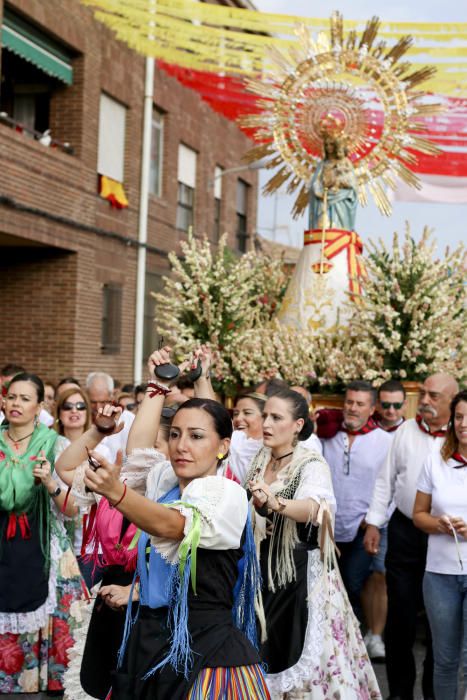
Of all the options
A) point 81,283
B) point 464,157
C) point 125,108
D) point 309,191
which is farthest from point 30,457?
point 125,108

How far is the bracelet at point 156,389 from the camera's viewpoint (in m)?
4.20

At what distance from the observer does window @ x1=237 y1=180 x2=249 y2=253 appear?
25734 mm

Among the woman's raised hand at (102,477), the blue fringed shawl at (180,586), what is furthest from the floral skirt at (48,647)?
the woman's raised hand at (102,477)

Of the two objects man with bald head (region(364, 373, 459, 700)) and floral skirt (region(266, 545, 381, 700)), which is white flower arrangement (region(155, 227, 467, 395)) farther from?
floral skirt (region(266, 545, 381, 700))

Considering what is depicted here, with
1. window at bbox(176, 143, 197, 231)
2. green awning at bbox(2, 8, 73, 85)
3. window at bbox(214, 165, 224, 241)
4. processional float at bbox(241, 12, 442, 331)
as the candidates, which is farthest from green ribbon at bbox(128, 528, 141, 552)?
window at bbox(214, 165, 224, 241)

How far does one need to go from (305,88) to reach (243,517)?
7.98 metres

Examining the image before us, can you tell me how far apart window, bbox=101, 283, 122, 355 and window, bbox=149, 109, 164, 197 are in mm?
3175

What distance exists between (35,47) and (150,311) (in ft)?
20.0

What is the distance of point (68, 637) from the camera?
579 centimetres

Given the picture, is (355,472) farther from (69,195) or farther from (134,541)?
(69,195)

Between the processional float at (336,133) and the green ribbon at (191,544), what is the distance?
680cm

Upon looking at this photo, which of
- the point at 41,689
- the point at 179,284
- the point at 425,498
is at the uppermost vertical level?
the point at 179,284

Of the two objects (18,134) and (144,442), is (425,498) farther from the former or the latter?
(18,134)

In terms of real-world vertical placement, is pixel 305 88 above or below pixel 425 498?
above
